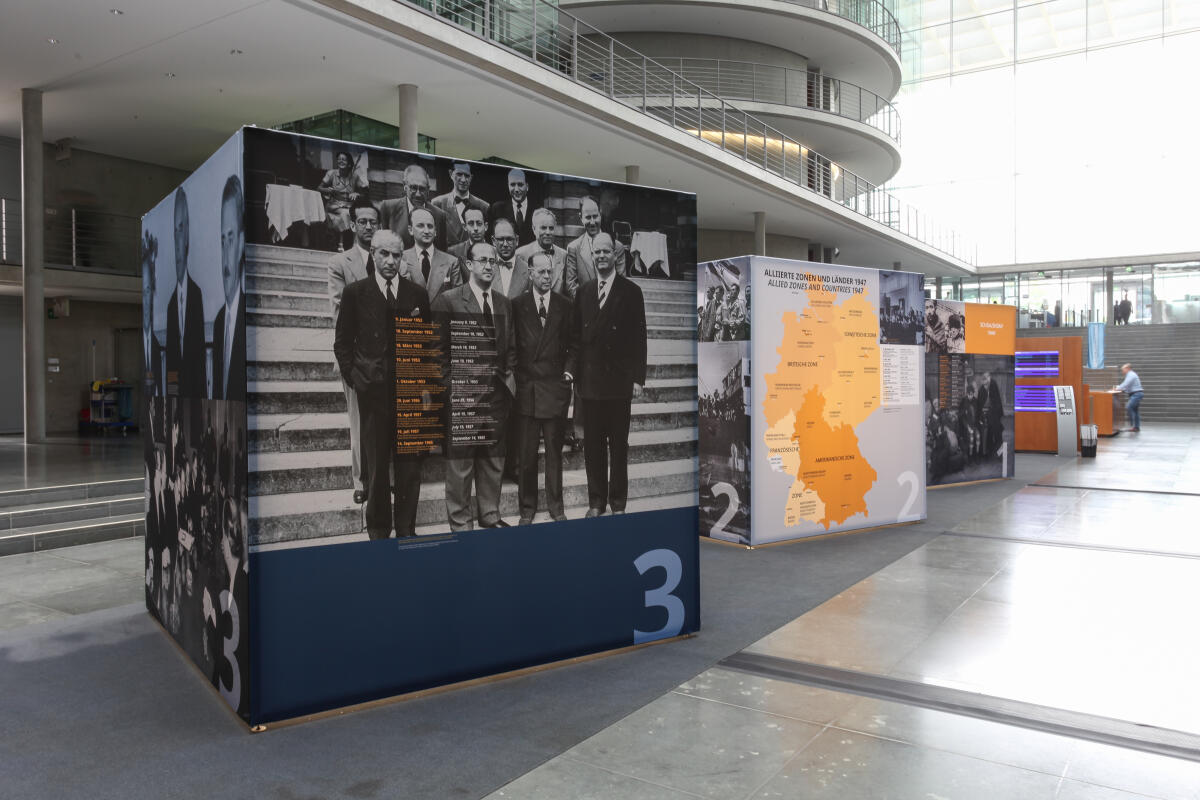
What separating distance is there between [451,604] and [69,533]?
5566mm

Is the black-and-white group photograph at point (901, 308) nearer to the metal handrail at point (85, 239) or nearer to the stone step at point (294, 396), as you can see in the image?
the stone step at point (294, 396)

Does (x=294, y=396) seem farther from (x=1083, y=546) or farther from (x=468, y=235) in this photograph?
(x=1083, y=546)

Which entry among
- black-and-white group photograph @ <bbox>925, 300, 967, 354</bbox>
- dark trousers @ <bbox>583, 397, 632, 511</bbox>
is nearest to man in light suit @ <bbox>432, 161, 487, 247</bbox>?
dark trousers @ <bbox>583, 397, 632, 511</bbox>

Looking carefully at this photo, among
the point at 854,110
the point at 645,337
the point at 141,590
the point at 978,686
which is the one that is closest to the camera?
the point at 978,686

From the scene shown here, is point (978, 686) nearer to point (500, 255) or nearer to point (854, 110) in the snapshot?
point (500, 255)

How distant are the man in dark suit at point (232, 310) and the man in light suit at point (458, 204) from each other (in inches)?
35.1

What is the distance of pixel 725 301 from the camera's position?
7.90 metres

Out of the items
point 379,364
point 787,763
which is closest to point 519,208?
point 379,364

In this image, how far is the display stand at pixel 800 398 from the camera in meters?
7.70

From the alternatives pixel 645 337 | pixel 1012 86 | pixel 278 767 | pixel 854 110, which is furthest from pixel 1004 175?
pixel 278 767

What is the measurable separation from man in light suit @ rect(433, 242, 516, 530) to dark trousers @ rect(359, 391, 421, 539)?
0.65 ft

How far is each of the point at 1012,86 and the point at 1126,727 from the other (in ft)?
135

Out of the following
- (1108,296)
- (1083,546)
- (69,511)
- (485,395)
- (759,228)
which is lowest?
(1083,546)

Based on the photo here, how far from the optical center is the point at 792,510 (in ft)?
26.2
